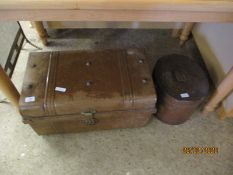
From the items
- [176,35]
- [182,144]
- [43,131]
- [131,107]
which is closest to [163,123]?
[182,144]

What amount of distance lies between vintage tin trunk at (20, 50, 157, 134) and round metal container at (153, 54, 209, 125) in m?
0.10

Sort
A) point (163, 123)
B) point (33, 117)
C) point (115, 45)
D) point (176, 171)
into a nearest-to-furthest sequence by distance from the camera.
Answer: point (33, 117), point (176, 171), point (163, 123), point (115, 45)

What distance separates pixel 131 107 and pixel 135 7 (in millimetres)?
480

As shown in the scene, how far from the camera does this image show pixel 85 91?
95cm

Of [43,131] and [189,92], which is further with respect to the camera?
[43,131]

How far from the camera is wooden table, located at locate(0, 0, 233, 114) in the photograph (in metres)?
0.68

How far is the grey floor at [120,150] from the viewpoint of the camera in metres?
1.09

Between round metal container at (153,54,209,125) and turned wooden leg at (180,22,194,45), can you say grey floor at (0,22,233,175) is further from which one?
turned wooden leg at (180,22,194,45)

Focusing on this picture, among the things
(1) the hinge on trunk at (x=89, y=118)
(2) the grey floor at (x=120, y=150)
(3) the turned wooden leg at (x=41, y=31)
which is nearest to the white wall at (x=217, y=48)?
(2) the grey floor at (x=120, y=150)

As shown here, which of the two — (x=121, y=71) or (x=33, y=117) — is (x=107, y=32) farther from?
(x=33, y=117)

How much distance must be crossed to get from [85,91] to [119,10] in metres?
0.41

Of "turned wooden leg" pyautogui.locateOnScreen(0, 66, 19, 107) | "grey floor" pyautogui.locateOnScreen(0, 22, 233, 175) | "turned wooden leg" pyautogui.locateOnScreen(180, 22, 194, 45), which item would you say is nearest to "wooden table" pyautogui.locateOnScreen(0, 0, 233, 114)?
"turned wooden leg" pyautogui.locateOnScreen(0, 66, 19, 107)

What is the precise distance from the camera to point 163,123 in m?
1.26

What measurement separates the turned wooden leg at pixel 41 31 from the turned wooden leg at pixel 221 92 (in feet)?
4.18
